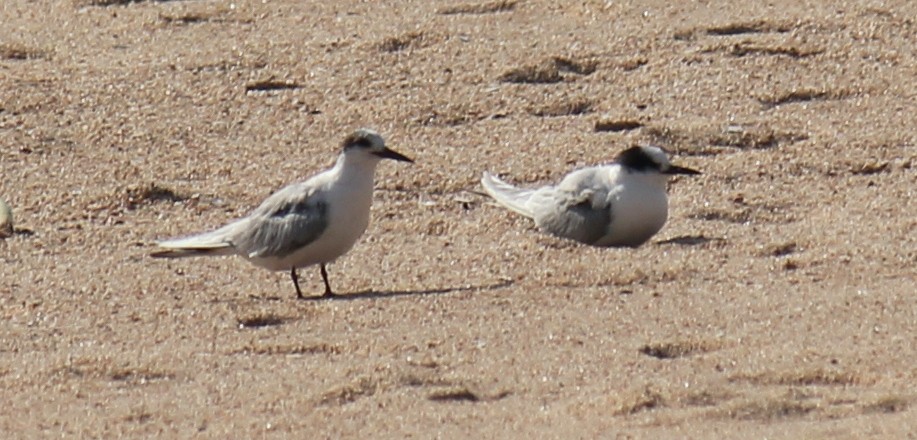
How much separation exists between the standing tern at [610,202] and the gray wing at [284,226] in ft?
3.53

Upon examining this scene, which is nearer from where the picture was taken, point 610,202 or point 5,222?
point 610,202

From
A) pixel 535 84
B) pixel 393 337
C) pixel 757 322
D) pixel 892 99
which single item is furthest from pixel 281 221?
pixel 892 99

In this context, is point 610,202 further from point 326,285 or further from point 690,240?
point 326,285

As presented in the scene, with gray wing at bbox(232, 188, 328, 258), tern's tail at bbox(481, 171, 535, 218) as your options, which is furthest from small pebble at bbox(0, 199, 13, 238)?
tern's tail at bbox(481, 171, 535, 218)

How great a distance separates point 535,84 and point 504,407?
4.25 metres

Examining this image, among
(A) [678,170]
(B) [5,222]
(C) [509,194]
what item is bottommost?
(B) [5,222]

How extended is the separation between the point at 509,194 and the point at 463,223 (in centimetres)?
Result: 23

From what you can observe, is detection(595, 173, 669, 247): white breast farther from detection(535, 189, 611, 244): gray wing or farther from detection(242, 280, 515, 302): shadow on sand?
detection(242, 280, 515, 302): shadow on sand

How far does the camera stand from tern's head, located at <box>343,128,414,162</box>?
7422 mm

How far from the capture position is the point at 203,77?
1014 centimetres

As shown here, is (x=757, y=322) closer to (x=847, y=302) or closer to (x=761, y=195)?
(x=847, y=302)

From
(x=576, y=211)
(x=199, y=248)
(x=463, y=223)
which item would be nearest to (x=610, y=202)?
(x=576, y=211)

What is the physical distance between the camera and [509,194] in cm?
826

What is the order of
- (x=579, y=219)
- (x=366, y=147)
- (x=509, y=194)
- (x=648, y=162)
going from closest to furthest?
(x=366, y=147) → (x=579, y=219) → (x=648, y=162) → (x=509, y=194)
